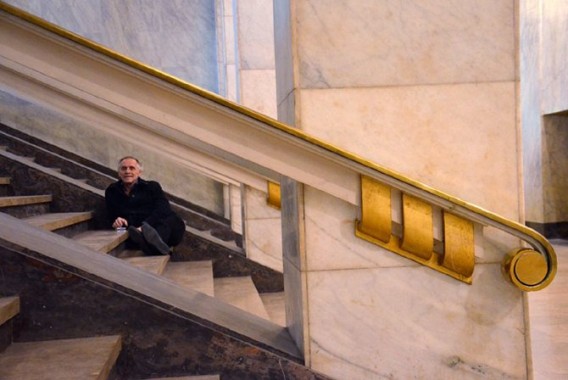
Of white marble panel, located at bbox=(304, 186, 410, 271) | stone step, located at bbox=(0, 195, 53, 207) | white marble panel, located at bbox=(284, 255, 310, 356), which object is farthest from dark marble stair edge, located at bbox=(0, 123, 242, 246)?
white marble panel, located at bbox=(304, 186, 410, 271)

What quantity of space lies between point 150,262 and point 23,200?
0.91 metres

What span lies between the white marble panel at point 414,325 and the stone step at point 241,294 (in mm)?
1275

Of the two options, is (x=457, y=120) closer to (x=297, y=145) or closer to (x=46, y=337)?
(x=297, y=145)

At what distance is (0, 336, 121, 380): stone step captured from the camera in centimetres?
200

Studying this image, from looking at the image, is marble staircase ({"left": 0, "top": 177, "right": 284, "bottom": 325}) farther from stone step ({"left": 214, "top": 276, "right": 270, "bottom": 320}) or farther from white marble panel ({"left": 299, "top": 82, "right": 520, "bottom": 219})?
white marble panel ({"left": 299, "top": 82, "right": 520, "bottom": 219})

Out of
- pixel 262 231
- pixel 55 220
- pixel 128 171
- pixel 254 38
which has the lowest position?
pixel 262 231

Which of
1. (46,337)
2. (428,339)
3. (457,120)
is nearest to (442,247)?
(428,339)

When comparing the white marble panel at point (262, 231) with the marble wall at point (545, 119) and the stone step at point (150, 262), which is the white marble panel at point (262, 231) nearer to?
the stone step at point (150, 262)

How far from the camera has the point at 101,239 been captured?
3977 mm

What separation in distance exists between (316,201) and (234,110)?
48 cm

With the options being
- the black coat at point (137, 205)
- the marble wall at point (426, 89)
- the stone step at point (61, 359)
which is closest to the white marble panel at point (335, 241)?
the marble wall at point (426, 89)

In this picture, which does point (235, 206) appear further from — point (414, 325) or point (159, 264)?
point (414, 325)

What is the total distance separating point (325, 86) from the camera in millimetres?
2414

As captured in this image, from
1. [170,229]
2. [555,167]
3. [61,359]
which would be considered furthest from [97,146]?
[555,167]
